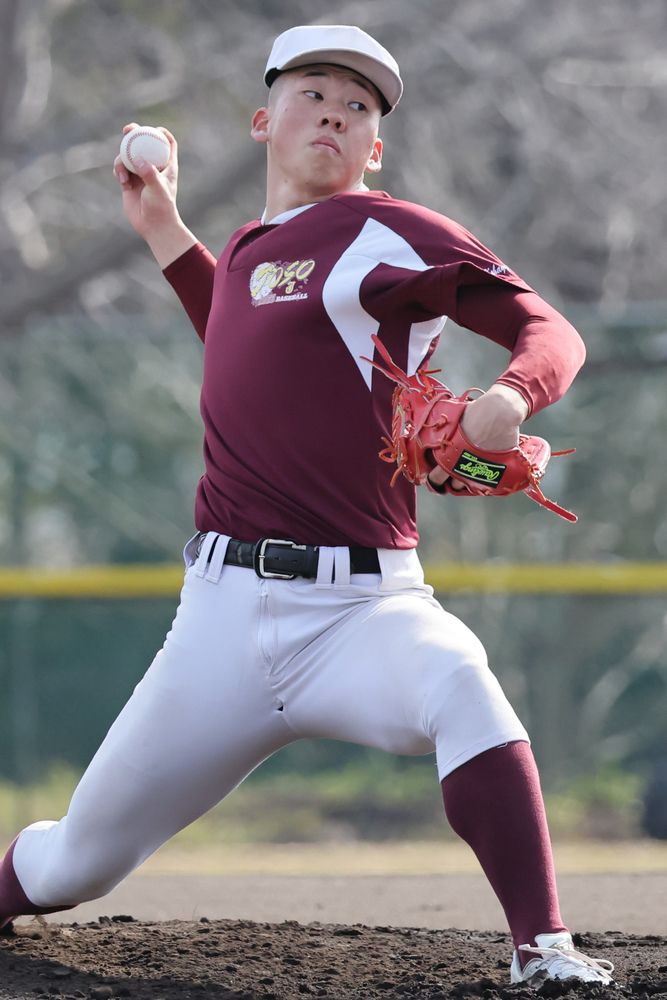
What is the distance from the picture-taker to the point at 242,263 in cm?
283

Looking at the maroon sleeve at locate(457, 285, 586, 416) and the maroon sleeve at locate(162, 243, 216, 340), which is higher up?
the maroon sleeve at locate(162, 243, 216, 340)

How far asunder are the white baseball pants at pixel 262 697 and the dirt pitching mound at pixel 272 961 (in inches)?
9.6

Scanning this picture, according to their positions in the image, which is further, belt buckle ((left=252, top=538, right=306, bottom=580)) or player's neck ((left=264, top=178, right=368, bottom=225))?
player's neck ((left=264, top=178, right=368, bottom=225))

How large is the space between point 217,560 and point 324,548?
0.84ft

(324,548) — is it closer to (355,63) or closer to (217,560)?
(217,560)

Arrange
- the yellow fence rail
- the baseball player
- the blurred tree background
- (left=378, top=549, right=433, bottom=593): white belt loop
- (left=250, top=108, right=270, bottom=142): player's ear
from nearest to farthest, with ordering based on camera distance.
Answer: the baseball player
(left=378, top=549, right=433, bottom=593): white belt loop
(left=250, top=108, right=270, bottom=142): player's ear
the yellow fence rail
the blurred tree background

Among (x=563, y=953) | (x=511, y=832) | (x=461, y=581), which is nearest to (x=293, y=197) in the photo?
(x=511, y=832)

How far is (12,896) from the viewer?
117 inches

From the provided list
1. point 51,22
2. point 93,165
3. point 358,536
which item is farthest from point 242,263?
point 51,22

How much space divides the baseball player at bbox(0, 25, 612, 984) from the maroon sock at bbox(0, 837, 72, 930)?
16mm

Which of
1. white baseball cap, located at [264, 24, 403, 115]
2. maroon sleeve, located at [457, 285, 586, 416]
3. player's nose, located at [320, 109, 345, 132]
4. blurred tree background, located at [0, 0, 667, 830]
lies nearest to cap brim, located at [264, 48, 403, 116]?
white baseball cap, located at [264, 24, 403, 115]

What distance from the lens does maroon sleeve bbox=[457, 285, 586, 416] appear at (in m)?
2.24

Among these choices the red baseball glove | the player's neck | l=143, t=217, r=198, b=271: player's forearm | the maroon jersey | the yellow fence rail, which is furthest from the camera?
the yellow fence rail

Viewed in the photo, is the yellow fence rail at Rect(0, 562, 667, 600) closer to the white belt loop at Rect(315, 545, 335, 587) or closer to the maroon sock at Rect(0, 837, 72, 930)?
the maroon sock at Rect(0, 837, 72, 930)
